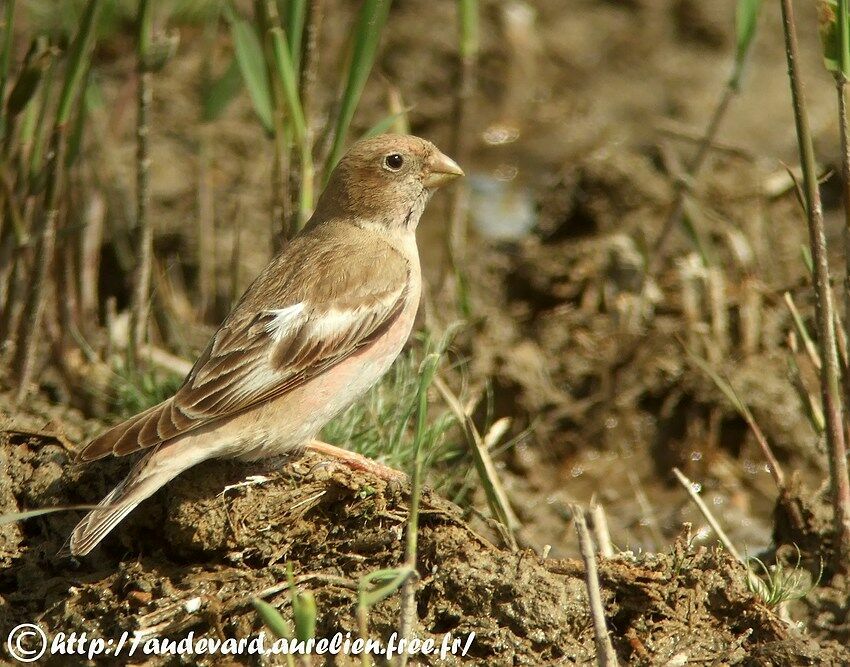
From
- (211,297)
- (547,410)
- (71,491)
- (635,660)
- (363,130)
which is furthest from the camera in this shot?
(363,130)

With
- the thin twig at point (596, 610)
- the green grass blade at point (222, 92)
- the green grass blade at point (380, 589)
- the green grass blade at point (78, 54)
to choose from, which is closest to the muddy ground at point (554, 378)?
the thin twig at point (596, 610)

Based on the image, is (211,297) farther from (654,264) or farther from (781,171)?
(781,171)

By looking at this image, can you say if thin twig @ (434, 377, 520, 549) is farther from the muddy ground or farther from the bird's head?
the bird's head

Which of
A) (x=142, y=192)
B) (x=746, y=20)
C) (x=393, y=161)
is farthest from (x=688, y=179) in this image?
(x=142, y=192)

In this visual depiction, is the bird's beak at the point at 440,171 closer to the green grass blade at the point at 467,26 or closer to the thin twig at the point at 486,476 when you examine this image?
the green grass blade at the point at 467,26

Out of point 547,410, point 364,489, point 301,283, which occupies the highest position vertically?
point 301,283

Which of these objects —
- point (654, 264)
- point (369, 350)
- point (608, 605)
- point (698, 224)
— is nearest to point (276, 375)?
point (369, 350)

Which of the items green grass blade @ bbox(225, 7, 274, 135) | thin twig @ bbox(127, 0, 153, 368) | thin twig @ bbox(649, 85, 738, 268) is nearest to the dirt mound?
thin twig @ bbox(127, 0, 153, 368)
